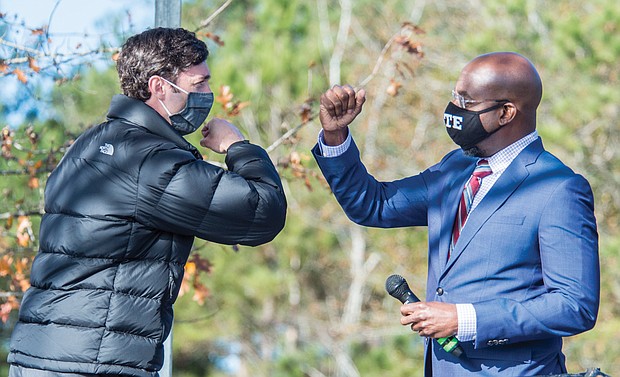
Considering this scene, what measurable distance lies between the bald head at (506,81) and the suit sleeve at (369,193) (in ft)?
1.51

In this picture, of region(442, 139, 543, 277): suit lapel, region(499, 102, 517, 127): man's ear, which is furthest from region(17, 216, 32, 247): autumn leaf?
region(499, 102, 517, 127): man's ear

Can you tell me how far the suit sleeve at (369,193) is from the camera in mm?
3828

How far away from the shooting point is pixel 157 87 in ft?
11.4

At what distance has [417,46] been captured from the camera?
566cm

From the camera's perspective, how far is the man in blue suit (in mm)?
3266

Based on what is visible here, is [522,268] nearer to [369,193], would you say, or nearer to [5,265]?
[369,193]

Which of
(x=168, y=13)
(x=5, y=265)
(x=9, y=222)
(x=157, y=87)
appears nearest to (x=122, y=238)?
(x=157, y=87)

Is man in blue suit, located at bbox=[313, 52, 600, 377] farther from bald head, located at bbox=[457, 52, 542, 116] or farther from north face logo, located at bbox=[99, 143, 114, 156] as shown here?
north face logo, located at bbox=[99, 143, 114, 156]

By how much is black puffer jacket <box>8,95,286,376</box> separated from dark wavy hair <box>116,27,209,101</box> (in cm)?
18

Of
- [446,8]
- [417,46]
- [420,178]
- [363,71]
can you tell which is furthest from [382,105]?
[420,178]

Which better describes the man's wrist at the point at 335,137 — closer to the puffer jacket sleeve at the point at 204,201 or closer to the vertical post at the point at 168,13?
the puffer jacket sleeve at the point at 204,201

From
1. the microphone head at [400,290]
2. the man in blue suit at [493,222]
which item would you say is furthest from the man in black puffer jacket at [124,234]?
the man in blue suit at [493,222]

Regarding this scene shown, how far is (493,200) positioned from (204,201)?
96cm

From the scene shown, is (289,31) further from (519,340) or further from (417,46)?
(519,340)
